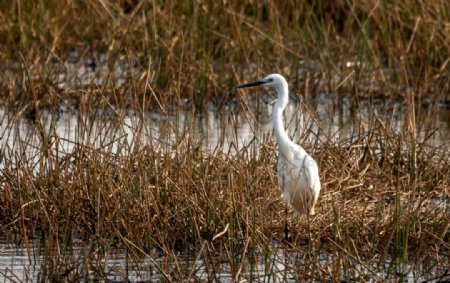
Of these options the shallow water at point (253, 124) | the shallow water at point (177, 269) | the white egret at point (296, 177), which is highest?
the shallow water at point (253, 124)

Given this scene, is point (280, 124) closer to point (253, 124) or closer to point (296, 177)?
point (296, 177)

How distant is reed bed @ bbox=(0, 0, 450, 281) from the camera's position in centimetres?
592

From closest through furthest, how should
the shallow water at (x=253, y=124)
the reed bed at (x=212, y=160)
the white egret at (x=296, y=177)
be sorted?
the reed bed at (x=212, y=160), the white egret at (x=296, y=177), the shallow water at (x=253, y=124)

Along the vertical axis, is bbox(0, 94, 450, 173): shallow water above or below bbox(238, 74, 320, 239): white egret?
above

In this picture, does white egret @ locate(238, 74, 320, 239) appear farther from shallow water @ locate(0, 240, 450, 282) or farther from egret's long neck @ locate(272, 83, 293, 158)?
shallow water @ locate(0, 240, 450, 282)

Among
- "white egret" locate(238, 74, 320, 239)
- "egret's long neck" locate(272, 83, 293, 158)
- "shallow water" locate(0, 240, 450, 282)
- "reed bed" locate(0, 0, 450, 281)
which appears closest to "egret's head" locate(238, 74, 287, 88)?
"egret's long neck" locate(272, 83, 293, 158)

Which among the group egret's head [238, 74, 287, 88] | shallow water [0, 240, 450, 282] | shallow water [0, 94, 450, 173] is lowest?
shallow water [0, 240, 450, 282]

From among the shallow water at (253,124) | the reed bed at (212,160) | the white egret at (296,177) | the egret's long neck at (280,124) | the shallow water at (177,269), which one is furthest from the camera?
the shallow water at (253,124)

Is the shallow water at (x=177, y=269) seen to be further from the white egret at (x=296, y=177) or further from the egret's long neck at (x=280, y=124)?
the egret's long neck at (x=280, y=124)

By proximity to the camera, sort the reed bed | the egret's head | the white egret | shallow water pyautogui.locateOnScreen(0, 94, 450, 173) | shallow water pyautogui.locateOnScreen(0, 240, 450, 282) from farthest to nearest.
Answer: shallow water pyautogui.locateOnScreen(0, 94, 450, 173), the egret's head, the white egret, the reed bed, shallow water pyautogui.locateOnScreen(0, 240, 450, 282)

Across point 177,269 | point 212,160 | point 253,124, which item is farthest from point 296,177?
point 253,124

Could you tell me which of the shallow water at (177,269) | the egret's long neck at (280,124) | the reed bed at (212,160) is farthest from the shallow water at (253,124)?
Result: the shallow water at (177,269)

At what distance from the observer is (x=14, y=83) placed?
9.99 meters

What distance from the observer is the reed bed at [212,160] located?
592 cm
